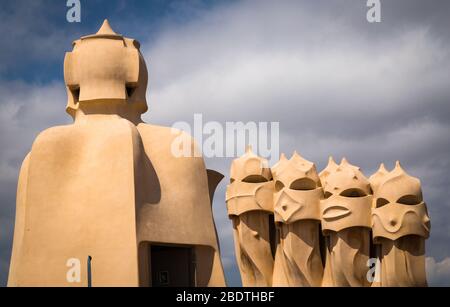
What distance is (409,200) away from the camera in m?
20.0

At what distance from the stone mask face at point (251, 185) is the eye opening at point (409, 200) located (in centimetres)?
355

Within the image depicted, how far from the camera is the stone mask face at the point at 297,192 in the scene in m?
20.9

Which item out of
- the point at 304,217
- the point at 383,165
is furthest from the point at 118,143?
the point at 383,165

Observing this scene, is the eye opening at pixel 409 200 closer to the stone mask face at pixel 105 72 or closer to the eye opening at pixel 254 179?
the eye opening at pixel 254 179

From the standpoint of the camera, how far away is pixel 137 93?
21984 mm

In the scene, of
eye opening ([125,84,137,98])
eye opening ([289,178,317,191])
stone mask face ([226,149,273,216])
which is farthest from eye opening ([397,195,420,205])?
eye opening ([125,84,137,98])

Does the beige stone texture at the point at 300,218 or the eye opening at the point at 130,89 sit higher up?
the eye opening at the point at 130,89

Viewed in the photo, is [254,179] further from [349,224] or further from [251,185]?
[349,224]

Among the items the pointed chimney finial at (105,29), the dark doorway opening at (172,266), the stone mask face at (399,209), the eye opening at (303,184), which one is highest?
the pointed chimney finial at (105,29)

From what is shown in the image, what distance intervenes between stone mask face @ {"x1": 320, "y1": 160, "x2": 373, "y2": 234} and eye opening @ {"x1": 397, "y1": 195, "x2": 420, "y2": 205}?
781mm

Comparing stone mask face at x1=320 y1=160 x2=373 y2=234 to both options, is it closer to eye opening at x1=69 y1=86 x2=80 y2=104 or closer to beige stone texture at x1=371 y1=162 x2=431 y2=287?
beige stone texture at x1=371 y1=162 x2=431 y2=287

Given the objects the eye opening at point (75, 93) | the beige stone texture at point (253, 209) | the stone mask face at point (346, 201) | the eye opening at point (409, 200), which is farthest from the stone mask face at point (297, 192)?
the eye opening at point (75, 93)

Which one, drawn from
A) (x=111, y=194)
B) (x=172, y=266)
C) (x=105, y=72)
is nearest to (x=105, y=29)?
(x=105, y=72)
